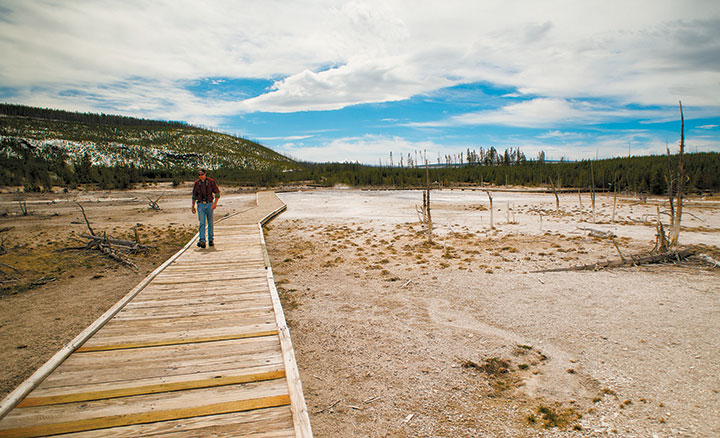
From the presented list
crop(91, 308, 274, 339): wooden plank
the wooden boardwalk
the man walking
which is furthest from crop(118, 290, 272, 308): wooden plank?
the man walking

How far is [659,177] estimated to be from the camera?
40.8 metres

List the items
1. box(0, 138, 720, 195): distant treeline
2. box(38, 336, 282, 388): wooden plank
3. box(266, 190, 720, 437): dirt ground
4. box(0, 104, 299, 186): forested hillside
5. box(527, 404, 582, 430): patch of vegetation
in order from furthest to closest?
box(0, 104, 299, 186): forested hillside → box(0, 138, 720, 195): distant treeline → box(266, 190, 720, 437): dirt ground → box(527, 404, 582, 430): patch of vegetation → box(38, 336, 282, 388): wooden plank

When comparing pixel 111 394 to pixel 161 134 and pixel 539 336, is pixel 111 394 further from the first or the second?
pixel 161 134

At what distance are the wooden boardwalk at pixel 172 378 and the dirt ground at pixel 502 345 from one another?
3.40 feet

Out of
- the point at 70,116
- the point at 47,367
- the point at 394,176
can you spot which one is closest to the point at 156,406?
the point at 47,367

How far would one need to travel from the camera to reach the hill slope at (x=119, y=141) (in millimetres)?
88875

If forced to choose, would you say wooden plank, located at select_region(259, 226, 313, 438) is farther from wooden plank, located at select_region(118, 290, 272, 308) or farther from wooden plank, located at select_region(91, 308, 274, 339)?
wooden plank, located at select_region(118, 290, 272, 308)

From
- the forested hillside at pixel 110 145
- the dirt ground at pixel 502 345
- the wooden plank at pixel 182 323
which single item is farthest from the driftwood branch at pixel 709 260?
the forested hillside at pixel 110 145

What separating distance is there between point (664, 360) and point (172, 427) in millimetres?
6346

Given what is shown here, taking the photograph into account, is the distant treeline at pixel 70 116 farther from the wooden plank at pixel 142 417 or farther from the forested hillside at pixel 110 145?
the wooden plank at pixel 142 417

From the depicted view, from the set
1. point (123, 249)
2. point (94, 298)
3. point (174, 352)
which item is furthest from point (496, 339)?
point (123, 249)

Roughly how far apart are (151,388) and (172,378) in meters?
0.20

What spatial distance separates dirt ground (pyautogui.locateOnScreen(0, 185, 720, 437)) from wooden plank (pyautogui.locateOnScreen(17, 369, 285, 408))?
1034 millimetres

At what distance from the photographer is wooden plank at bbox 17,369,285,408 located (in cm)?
293
